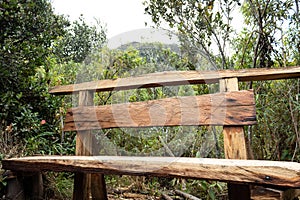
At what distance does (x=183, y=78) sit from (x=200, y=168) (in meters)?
0.72

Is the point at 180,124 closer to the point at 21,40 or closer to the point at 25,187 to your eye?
the point at 25,187

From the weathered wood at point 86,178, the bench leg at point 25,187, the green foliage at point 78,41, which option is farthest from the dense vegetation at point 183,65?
the green foliage at point 78,41

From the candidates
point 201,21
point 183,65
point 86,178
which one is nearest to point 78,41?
point 183,65

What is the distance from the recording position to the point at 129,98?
10.5ft

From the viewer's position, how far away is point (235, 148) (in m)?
1.56

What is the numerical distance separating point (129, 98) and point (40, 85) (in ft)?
2.99

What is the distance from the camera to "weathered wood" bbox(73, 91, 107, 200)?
195 centimetres

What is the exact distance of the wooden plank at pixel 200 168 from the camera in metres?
1.04

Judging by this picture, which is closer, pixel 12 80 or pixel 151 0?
pixel 12 80

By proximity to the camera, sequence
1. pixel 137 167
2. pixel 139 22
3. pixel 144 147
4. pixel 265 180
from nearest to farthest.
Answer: pixel 265 180
pixel 137 167
pixel 139 22
pixel 144 147

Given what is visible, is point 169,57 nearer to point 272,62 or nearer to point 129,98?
point 129,98

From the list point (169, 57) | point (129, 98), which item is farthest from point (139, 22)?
point (129, 98)

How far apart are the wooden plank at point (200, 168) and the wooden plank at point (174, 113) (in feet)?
1.19

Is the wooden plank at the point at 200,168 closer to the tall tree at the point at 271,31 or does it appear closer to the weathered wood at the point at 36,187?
the weathered wood at the point at 36,187
